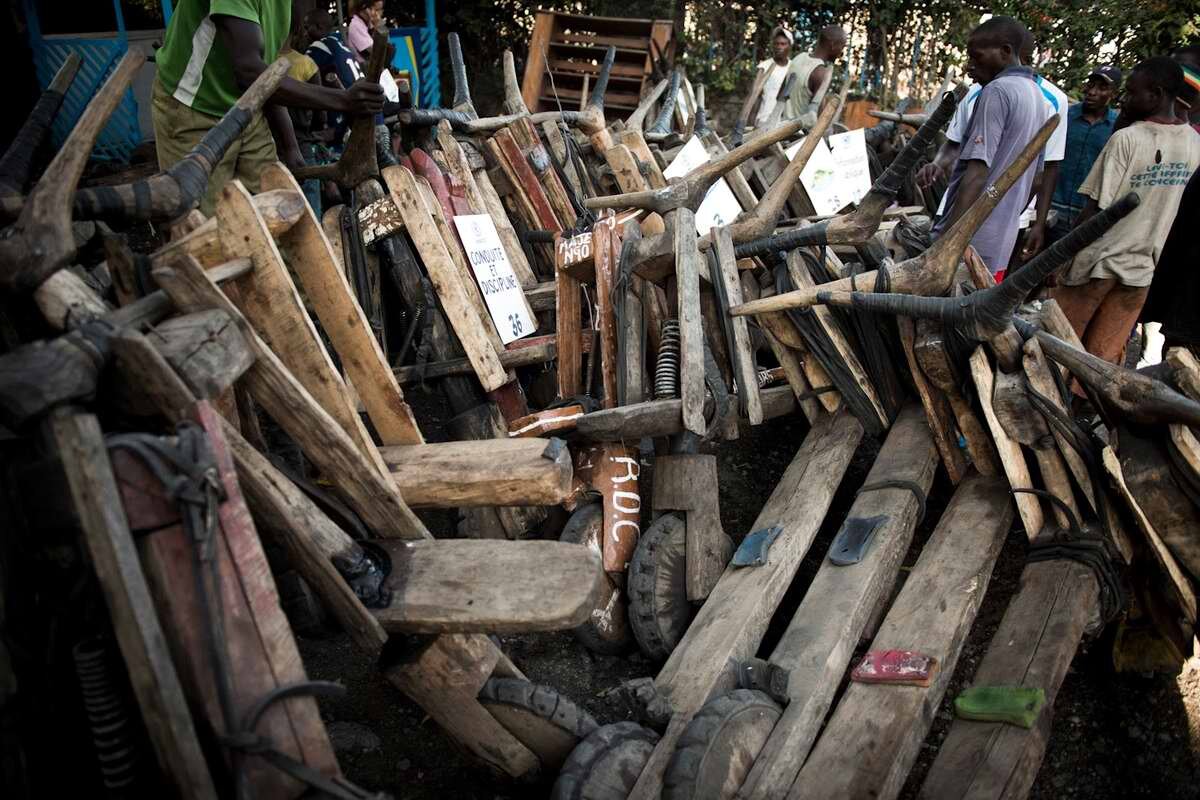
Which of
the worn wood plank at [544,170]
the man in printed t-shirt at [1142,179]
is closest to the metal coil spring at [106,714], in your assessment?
the worn wood plank at [544,170]

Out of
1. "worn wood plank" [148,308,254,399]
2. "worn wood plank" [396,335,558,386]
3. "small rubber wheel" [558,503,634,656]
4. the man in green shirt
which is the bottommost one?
"small rubber wheel" [558,503,634,656]

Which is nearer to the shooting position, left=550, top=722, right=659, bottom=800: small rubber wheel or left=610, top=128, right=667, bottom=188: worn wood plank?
left=550, top=722, right=659, bottom=800: small rubber wheel

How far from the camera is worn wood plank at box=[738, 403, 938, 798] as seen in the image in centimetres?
221

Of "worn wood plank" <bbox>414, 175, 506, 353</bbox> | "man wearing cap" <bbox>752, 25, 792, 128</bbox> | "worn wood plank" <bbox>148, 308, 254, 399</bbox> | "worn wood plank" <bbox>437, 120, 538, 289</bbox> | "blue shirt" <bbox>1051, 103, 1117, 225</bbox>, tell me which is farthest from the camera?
"man wearing cap" <bbox>752, 25, 792, 128</bbox>

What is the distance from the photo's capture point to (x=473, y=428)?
12.3ft

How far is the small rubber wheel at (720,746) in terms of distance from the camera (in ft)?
6.63

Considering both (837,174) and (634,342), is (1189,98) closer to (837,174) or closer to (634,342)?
(837,174)

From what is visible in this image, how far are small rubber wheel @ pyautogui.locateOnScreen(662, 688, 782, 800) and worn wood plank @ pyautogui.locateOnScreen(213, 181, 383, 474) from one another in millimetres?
1027

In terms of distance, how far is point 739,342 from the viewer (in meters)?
3.54

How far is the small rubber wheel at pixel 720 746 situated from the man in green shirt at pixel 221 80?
278cm

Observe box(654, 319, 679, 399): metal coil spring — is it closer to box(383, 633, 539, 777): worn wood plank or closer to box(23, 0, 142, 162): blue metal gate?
box(383, 633, 539, 777): worn wood plank

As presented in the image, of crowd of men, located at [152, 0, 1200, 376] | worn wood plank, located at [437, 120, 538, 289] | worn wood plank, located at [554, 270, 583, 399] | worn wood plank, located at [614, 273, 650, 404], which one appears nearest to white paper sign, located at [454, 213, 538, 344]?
worn wood plank, located at [437, 120, 538, 289]

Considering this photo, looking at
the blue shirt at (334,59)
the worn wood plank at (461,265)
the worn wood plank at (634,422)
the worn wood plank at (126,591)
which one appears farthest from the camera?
the blue shirt at (334,59)

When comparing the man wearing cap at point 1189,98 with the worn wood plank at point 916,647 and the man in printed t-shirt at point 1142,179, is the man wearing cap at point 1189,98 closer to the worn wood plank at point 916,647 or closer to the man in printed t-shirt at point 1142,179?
the man in printed t-shirt at point 1142,179
